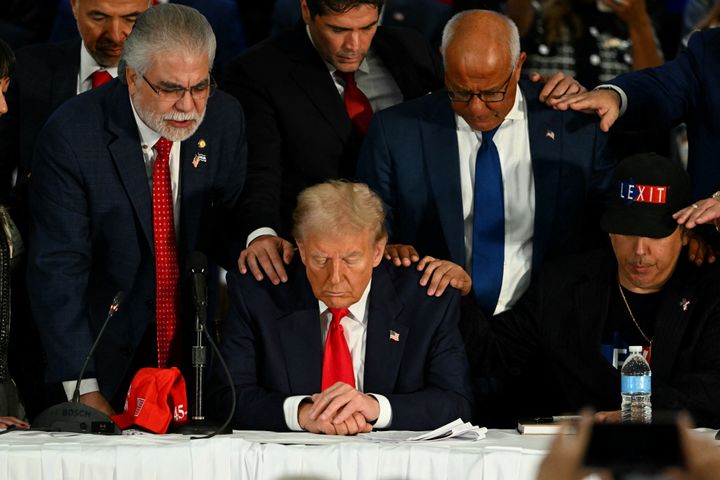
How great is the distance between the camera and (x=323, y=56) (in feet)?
17.0

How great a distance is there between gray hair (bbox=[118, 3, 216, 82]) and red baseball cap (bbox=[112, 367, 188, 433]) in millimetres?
1052

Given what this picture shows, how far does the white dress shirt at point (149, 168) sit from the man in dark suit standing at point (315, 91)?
28 cm

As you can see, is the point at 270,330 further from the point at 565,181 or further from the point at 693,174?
the point at 693,174

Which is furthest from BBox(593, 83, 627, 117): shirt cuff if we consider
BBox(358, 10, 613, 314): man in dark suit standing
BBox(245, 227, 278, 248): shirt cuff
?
BBox(245, 227, 278, 248): shirt cuff

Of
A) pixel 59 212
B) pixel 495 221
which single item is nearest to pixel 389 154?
pixel 495 221

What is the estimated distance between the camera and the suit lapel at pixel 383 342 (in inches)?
172

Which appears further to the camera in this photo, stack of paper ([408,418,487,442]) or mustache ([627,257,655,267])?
mustache ([627,257,655,267])

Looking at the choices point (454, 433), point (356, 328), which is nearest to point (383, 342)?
point (356, 328)

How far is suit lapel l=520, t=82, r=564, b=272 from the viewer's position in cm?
486

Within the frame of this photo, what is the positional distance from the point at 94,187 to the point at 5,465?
120cm

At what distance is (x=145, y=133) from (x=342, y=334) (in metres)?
1.02

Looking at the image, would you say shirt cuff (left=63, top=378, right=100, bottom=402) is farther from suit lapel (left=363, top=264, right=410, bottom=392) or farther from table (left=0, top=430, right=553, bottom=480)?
suit lapel (left=363, top=264, right=410, bottom=392)

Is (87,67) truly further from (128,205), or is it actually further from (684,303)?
(684,303)


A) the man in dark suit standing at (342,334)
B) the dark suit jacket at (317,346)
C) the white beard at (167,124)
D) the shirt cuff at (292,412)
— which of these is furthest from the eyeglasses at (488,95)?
the shirt cuff at (292,412)
